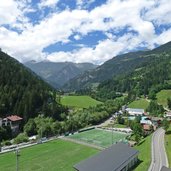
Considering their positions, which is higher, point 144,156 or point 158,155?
point 158,155

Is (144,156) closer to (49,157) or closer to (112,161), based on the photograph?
(112,161)

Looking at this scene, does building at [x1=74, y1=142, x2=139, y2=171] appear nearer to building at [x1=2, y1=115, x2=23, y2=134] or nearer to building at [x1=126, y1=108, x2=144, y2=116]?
building at [x1=2, y1=115, x2=23, y2=134]

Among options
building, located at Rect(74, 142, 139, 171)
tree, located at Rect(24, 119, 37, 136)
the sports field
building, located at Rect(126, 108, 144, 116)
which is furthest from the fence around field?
building, located at Rect(126, 108, 144, 116)

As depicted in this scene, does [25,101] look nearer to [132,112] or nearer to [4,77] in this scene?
[4,77]

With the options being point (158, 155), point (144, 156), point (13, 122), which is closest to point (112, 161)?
point (144, 156)

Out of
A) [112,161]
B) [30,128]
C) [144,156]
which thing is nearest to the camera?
[112,161]

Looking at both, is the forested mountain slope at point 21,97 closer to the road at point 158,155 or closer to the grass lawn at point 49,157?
the grass lawn at point 49,157
